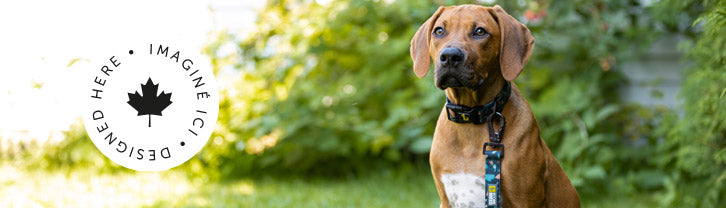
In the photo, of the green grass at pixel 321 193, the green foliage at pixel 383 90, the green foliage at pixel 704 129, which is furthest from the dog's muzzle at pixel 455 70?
the green grass at pixel 321 193

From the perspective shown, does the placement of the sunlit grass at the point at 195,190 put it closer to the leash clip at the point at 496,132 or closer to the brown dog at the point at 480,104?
the brown dog at the point at 480,104

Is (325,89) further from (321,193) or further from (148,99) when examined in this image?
(148,99)

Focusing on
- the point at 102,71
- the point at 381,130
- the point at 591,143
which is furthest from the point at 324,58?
the point at 591,143

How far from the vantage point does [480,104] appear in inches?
113

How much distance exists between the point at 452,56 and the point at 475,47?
0.13 m

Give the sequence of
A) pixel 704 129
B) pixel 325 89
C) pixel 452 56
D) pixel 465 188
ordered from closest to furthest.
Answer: pixel 452 56
pixel 465 188
pixel 704 129
pixel 325 89

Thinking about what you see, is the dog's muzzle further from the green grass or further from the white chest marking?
the green grass

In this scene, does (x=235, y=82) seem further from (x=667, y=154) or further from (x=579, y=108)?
(x=667, y=154)

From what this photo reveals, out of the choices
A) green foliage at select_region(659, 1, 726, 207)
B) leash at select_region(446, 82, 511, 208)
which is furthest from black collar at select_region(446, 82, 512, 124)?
green foliage at select_region(659, 1, 726, 207)

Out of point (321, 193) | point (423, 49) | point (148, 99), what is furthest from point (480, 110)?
point (148, 99)

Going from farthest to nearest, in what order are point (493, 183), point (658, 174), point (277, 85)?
1. point (277, 85)
2. point (658, 174)
3. point (493, 183)

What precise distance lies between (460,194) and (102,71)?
350cm

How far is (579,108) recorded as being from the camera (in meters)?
5.53

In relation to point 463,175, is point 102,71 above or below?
above
